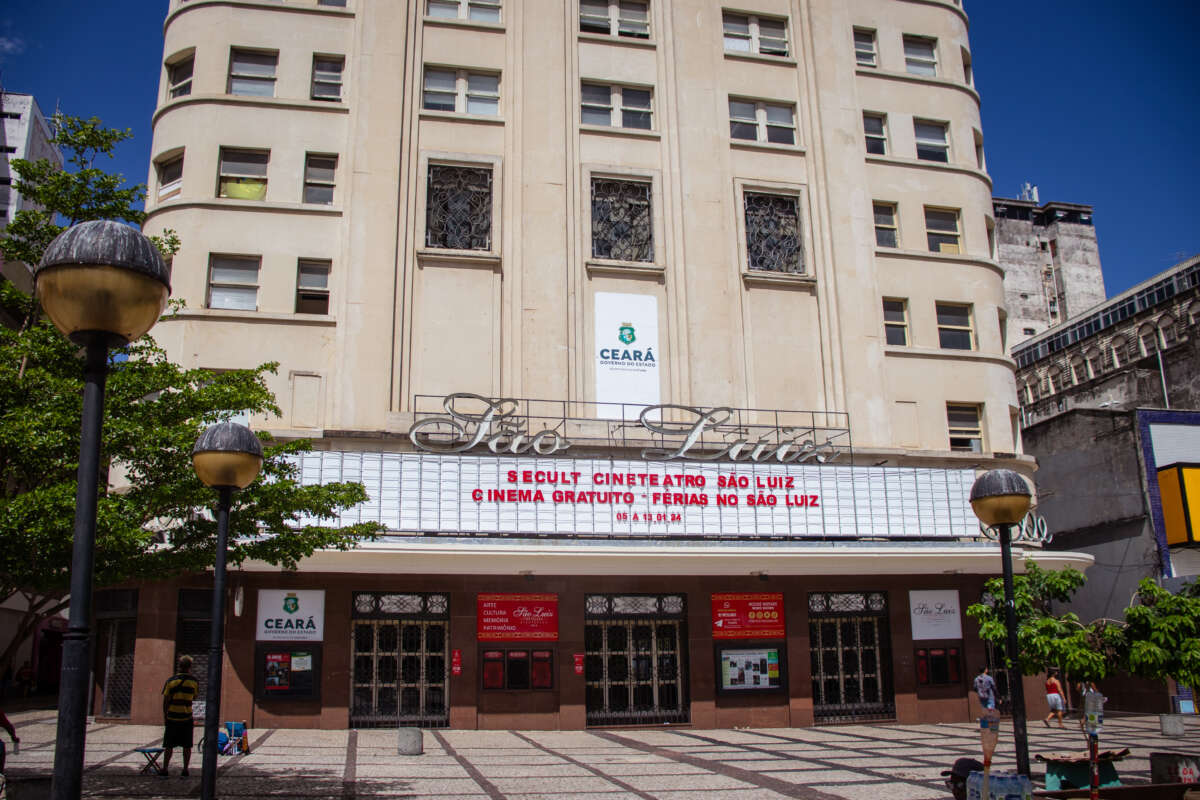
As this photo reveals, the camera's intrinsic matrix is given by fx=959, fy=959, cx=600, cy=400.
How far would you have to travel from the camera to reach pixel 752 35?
32.4m

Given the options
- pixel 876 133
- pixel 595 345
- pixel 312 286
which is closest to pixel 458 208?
pixel 312 286

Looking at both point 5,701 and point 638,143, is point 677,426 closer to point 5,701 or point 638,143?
point 638,143

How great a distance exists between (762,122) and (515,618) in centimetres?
1797

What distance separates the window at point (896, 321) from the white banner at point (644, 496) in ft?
16.9

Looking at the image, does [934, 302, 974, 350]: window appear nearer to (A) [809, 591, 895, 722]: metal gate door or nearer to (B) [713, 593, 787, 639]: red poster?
(A) [809, 591, 895, 722]: metal gate door

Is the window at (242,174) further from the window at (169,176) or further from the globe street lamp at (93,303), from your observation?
the globe street lamp at (93,303)

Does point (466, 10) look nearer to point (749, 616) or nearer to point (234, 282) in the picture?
point (234, 282)

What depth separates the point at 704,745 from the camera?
21.1m

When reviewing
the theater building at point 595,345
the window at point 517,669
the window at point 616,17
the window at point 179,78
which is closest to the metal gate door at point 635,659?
the theater building at point 595,345

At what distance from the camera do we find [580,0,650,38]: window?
3152 centimetres

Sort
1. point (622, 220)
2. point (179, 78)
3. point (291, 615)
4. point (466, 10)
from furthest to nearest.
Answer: point (466, 10) → point (622, 220) → point (179, 78) → point (291, 615)

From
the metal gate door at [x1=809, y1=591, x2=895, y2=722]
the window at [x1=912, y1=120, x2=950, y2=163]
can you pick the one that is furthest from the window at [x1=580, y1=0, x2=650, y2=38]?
the metal gate door at [x1=809, y1=591, x2=895, y2=722]

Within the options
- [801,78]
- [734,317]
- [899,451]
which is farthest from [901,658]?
[801,78]

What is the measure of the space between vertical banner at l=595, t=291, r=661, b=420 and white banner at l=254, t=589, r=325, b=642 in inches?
369
